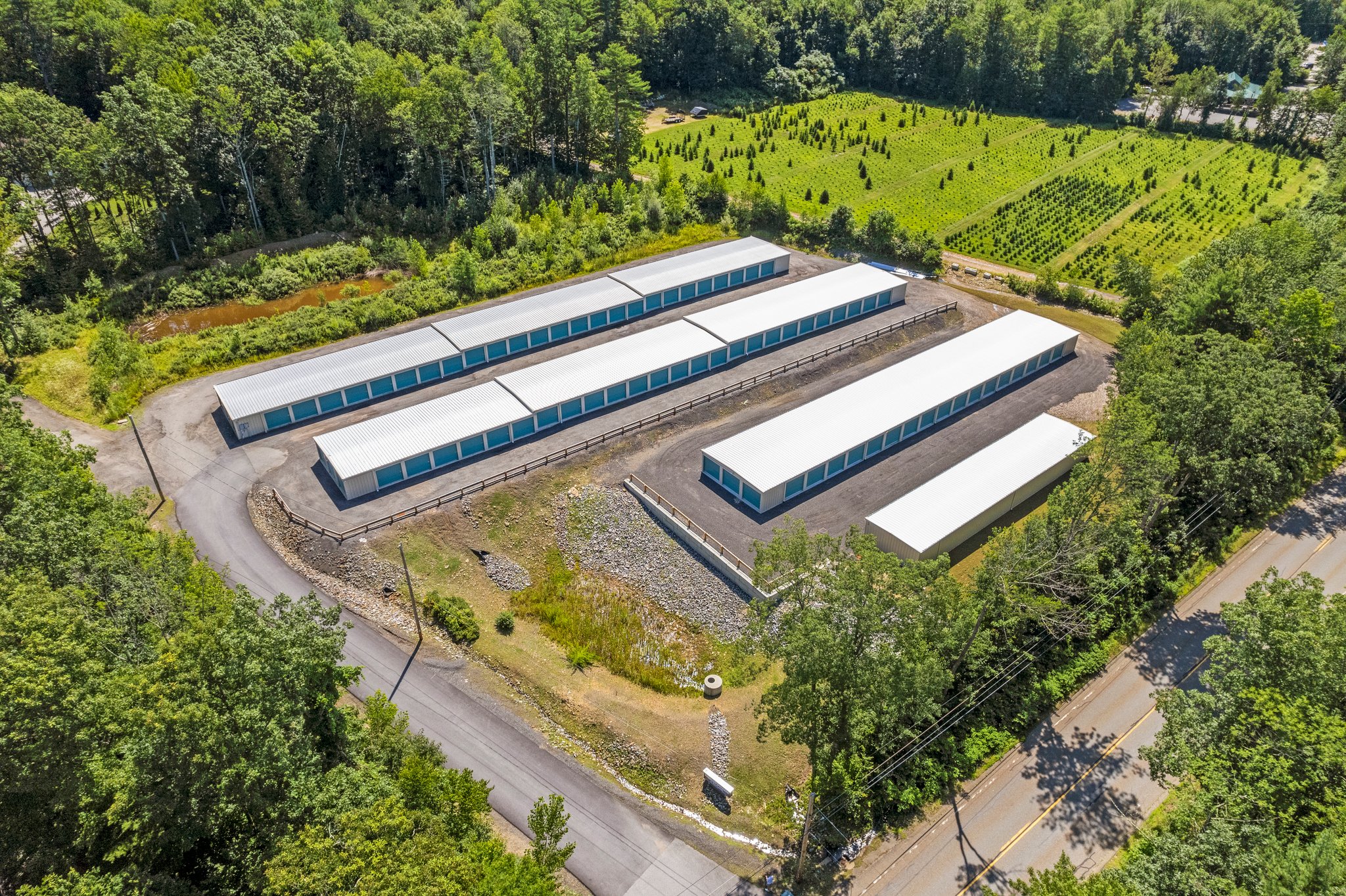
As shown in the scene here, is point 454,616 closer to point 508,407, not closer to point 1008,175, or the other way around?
point 508,407

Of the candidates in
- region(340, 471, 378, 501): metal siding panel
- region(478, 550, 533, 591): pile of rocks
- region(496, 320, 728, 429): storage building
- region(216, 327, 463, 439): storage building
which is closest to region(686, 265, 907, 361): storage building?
region(496, 320, 728, 429): storage building

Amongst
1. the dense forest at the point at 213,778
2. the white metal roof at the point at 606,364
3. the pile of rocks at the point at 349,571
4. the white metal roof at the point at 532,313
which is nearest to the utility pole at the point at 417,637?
the pile of rocks at the point at 349,571

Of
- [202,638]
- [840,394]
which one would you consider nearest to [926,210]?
[840,394]

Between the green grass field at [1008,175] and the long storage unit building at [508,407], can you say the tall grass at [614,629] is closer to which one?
the long storage unit building at [508,407]

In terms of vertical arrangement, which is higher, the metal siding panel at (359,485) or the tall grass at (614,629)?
the metal siding panel at (359,485)

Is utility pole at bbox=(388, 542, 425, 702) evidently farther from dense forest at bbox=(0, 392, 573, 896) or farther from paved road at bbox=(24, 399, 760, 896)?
dense forest at bbox=(0, 392, 573, 896)

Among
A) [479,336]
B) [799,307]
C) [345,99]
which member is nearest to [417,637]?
[479,336]
